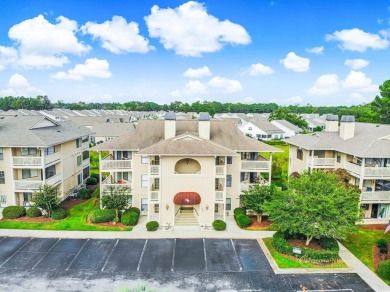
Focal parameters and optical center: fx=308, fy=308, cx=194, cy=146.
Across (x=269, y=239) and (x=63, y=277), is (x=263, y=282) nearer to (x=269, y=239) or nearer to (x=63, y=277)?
(x=269, y=239)

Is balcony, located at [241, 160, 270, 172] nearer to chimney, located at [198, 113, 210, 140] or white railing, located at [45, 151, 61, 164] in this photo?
chimney, located at [198, 113, 210, 140]

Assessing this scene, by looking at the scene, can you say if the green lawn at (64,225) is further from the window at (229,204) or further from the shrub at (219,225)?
the window at (229,204)

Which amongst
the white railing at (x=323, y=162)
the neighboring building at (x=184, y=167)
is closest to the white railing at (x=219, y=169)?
the neighboring building at (x=184, y=167)

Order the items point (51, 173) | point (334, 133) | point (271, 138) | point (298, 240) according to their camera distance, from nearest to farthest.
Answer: point (298, 240) → point (51, 173) → point (334, 133) → point (271, 138)

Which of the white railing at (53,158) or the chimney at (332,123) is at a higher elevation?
the chimney at (332,123)

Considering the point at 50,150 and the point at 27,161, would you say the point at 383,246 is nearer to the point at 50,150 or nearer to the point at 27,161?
the point at 50,150

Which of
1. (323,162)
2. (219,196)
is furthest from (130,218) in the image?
A: (323,162)

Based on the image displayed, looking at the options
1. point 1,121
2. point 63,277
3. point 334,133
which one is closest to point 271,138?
point 334,133
